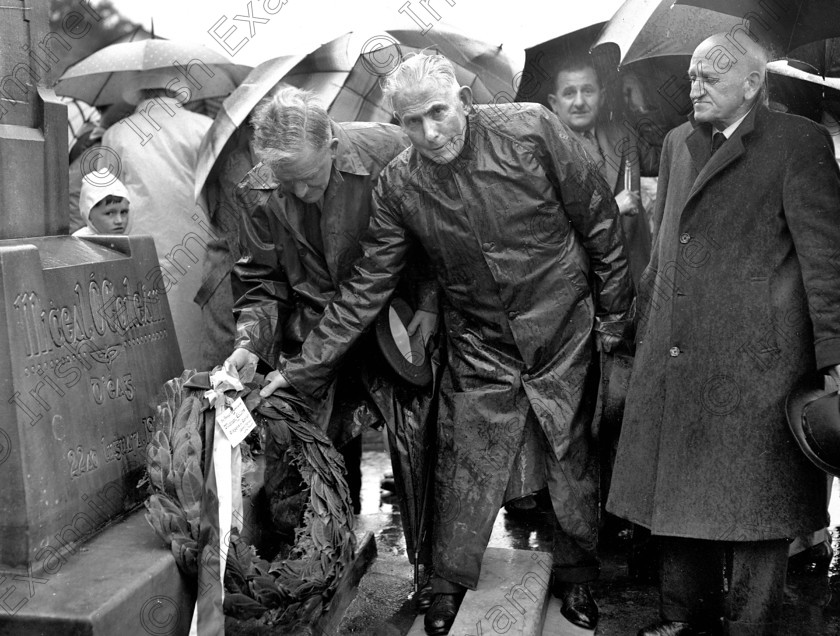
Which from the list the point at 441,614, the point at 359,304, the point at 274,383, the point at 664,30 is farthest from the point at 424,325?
the point at 664,30

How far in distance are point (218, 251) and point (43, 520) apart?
2160 millimetres

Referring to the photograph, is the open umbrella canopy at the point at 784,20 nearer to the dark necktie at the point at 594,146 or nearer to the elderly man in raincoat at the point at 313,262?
the dark necktie at the point at 594,146

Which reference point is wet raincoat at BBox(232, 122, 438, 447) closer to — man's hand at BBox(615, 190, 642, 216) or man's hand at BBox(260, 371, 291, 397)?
man's hand at BBox(260, 371, 291, 397)

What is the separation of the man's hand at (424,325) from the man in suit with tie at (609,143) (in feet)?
3.50

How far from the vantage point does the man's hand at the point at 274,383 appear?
3618mm

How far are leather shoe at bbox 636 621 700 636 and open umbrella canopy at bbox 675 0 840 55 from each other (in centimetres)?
217

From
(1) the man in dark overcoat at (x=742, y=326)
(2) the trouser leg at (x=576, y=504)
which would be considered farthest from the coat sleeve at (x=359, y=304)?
(1) the man in dark overcoat at (x=742, y=326)

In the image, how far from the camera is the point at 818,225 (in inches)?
125

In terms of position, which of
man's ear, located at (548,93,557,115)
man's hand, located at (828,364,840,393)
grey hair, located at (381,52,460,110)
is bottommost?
man's hand, located at (828,364,840,393)

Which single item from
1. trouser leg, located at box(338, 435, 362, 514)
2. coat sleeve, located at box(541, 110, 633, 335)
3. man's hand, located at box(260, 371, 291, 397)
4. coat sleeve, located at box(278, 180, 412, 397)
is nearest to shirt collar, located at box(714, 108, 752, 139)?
coat sleeve, located at box(541, 110, 633, 335)

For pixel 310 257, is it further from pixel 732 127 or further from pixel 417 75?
pixel 732 127

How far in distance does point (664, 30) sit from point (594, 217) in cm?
105

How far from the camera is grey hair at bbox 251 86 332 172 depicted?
3.54m

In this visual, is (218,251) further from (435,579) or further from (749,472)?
(749,472)
